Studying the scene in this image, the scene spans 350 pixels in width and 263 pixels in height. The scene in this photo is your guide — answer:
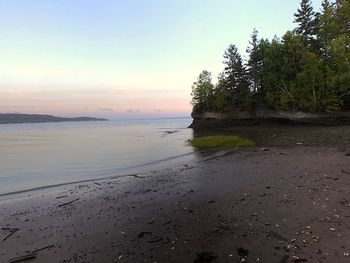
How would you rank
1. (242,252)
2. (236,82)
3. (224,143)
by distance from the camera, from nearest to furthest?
(242,252) → (224,143) → (236,82)

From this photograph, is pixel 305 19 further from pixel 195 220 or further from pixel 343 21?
pixel 195 220

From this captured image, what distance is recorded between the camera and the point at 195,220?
7867 mm

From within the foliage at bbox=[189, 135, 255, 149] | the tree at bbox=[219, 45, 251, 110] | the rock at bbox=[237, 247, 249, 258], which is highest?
the tree at bbox=[219, 45, 251, 110]

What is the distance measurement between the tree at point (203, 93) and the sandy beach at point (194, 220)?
213ft

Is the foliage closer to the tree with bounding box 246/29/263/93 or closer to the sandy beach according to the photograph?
the sandy beach

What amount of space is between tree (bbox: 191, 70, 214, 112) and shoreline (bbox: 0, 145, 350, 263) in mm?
65043

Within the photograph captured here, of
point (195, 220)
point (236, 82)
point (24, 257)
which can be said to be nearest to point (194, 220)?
point (195, 220)

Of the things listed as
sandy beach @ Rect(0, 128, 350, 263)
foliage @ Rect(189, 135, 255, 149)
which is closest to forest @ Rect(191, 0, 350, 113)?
foliage @ Rect(189, 135, 255, 149)

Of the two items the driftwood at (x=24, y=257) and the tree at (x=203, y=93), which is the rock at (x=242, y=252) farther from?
the tree at (x=203, y=93)

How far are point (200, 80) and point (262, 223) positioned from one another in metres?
76.4

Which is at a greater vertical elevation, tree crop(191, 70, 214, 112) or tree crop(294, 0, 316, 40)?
tree crop(294, 0, 316, 40)

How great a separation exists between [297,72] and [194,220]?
55289 mm

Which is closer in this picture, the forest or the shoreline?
the shoreline

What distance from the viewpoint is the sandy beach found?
6.07 metres
